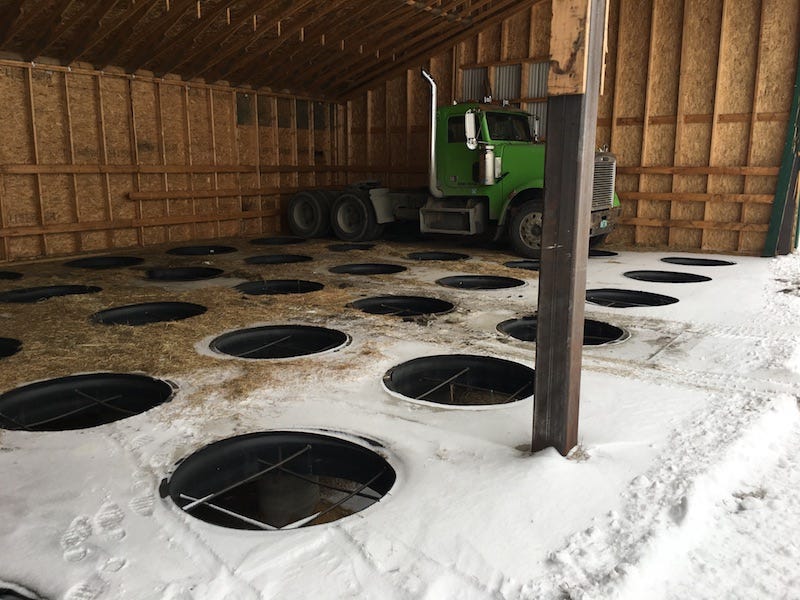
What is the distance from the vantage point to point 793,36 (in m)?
9.69

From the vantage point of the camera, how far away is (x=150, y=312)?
6301mm

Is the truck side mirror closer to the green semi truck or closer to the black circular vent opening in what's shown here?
the green semi truck

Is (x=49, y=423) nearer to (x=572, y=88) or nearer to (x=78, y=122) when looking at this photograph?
(x=572, y=88)

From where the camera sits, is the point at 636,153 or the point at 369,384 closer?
the point at 369,384

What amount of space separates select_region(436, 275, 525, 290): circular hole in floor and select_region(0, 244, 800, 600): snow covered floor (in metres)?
3.15

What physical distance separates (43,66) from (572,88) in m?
9.47

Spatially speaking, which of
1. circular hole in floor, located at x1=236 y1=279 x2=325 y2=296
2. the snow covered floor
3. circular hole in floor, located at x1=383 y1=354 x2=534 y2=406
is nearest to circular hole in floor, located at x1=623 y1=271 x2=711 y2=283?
the snow covered floor

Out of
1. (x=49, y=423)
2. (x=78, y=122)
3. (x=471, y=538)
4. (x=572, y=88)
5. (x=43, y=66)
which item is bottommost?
(x=49, y=423)

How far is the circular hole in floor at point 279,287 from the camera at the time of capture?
24.0 ft

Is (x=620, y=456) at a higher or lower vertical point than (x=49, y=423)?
higher

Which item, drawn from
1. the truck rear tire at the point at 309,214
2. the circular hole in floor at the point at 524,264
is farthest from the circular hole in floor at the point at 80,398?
the truck rear tire at the point at 309,214

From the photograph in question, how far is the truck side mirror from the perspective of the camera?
9.19 meters

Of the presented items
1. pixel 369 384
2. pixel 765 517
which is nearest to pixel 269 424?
pixel 369 384

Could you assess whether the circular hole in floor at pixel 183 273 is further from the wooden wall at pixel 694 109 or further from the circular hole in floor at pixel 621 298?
the wooden wall at pixel 694 109
